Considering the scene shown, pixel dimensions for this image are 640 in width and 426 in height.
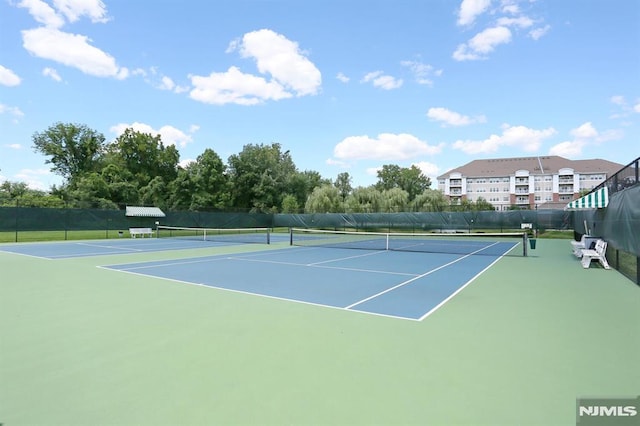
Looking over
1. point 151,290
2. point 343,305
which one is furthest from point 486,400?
point 151,290

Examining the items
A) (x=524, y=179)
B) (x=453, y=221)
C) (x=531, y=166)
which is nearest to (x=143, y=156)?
(x=453, y=221)

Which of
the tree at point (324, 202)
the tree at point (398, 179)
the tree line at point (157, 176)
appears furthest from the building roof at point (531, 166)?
the tree at point (324, 202)

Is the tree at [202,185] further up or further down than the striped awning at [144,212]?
further up

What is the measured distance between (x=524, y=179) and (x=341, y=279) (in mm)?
83573

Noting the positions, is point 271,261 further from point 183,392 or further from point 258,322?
point 183,392

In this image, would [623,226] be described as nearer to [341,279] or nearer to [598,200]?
[598,200]

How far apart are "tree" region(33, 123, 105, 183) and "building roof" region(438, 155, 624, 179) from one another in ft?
230

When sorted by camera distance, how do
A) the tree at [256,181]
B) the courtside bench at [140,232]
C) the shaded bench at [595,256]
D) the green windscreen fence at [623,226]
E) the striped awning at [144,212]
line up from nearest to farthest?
1. the green windscreen fence at [623,226]
2. the shaded bench at [595,256]
3. the courtside bench at [140,232]
4. the striped awning at [144,212]
5. the tree at [256,181]

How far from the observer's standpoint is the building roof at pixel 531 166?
240 ft

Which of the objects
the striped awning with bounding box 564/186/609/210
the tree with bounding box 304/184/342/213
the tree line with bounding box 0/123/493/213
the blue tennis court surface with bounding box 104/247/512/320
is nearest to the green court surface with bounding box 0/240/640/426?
the blue tennis court surface with bounding box 104/247/512/320

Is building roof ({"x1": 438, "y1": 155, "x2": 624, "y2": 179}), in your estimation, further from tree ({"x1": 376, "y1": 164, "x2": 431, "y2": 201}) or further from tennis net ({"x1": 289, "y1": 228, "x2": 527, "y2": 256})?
tennis net ({"x1": 289, "y1": 228, "x2": 527, "y2": 256})

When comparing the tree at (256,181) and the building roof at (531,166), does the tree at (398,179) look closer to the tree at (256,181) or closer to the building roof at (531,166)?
the building roof at (531,166)

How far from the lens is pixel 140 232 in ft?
77.9

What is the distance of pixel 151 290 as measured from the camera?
6828mm
